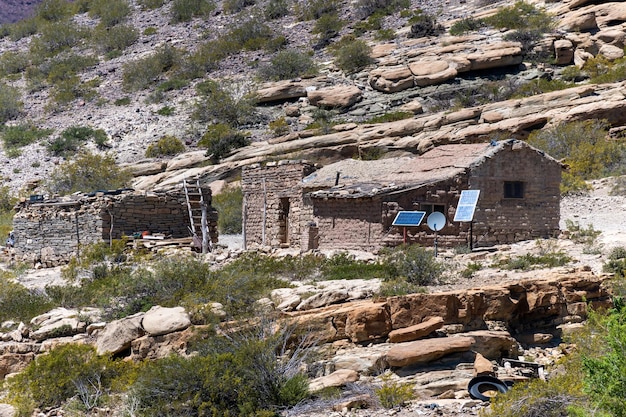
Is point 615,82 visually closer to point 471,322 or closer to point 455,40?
point 455,40

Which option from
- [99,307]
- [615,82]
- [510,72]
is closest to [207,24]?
[510,72]

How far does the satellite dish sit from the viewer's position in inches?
741

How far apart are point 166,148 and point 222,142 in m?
4.39

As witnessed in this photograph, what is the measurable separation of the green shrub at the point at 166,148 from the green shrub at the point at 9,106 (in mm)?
15462

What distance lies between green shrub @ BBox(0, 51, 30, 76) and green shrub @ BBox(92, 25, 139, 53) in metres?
5.90

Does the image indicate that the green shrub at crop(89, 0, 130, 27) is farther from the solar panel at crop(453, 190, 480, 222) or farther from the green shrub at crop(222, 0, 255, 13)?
the solar panel at crop(453, 190, 480, 222)

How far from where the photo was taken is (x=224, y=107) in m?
44.9

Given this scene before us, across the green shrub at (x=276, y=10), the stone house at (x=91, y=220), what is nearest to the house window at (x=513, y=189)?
the stone house at (x=91, y=220)

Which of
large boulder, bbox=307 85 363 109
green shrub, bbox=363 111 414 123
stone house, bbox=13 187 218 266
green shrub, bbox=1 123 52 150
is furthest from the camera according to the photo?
green shrub, bbox=1 123 52 150

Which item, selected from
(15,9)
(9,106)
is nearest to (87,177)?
(9,106)

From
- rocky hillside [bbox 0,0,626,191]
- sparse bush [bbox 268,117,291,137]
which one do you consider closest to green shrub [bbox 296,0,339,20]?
rocky hillside [bbox 0,0,626,191]

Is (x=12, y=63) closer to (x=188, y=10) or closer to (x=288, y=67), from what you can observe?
(x=188, y=10)

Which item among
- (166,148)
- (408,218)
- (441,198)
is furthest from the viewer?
(166,148)

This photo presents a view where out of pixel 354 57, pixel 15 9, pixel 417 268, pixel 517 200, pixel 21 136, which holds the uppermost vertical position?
pixel 15 9
